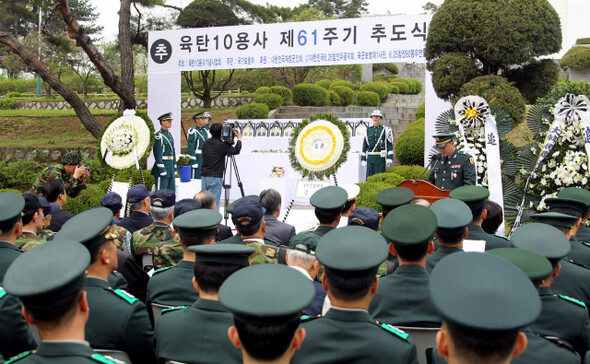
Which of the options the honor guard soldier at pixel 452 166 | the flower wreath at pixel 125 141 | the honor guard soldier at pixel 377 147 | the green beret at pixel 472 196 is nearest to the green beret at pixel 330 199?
the green beret at pixel 472 196

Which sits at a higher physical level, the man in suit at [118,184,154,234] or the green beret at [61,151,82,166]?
the green beret at [61,151,82,166]

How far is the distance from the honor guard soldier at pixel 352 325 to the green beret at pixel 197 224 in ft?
3.41

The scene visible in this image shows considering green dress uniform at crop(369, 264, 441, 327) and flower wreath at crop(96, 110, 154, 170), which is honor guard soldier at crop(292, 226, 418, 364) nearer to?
green dress uniform at crop(369, 264, 441, 327)

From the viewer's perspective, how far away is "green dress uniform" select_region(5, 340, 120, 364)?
5.49 ft

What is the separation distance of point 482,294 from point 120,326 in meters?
1.53

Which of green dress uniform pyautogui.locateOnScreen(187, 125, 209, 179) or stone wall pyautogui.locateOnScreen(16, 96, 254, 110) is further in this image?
stone wall pyautogui.locateOnScreen(16, 96, 254, 110)

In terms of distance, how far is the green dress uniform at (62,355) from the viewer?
5.49ft

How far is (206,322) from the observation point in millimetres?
2186

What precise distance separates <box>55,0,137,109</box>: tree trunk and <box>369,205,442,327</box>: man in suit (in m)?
12.6

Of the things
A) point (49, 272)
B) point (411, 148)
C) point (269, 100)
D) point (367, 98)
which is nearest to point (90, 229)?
point (49, 272)

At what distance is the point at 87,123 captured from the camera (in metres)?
15.0

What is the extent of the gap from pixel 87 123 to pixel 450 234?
13780mm

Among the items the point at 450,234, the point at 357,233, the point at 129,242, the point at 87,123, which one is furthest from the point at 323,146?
the point at 87,123

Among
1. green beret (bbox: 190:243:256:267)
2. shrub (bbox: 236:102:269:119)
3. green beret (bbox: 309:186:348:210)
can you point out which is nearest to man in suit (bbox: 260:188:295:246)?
green beret (bbox: 309:186:348:210)
